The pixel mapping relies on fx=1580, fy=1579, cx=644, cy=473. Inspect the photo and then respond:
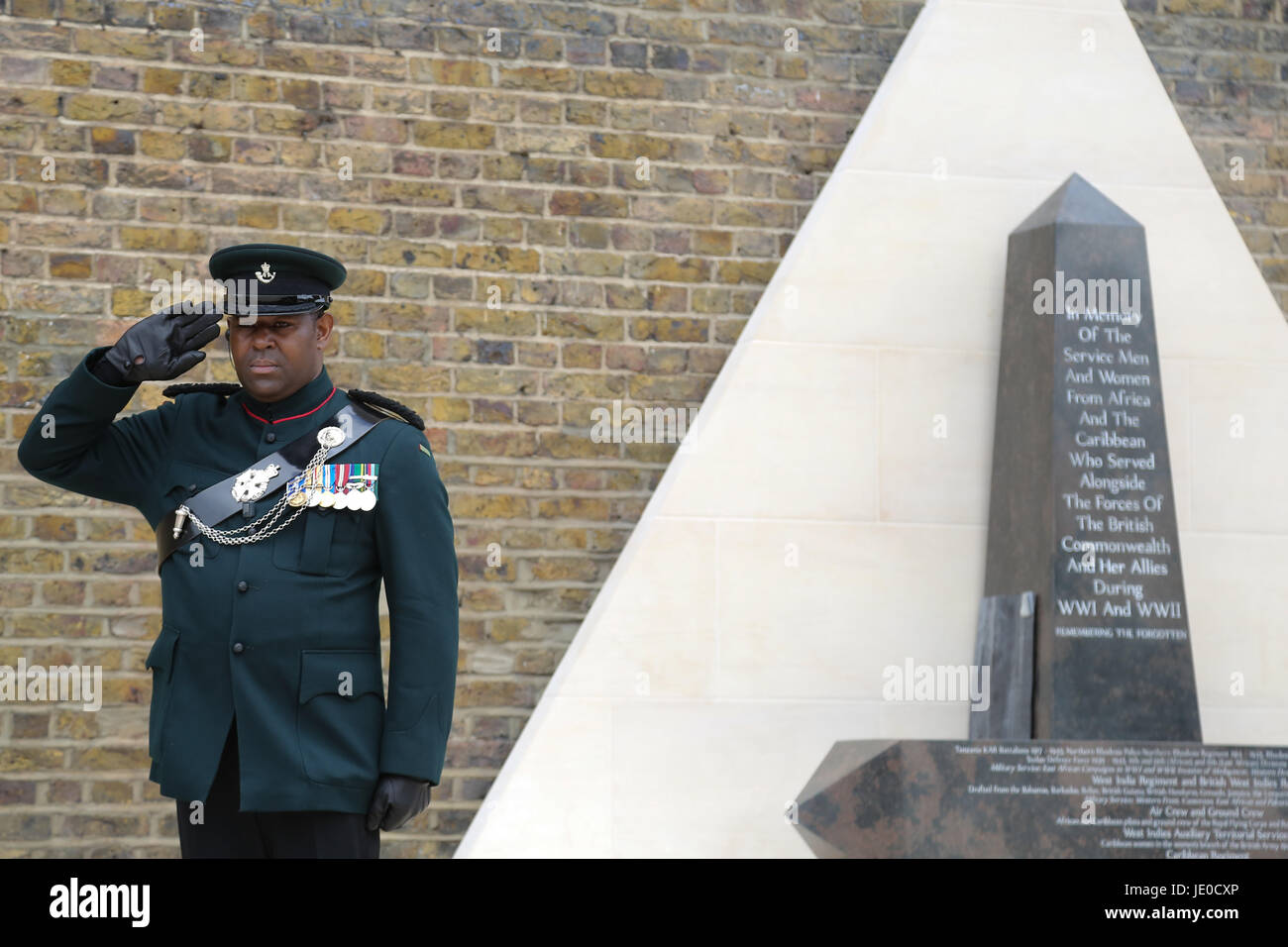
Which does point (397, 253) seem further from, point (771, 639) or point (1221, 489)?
point (1221, 489)

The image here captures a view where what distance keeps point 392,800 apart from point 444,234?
101 inches

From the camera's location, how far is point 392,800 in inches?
93.4

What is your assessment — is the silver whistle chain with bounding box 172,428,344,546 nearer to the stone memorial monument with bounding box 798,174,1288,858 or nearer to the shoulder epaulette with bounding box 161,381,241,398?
the shoulder epaulette with bounding box 161,381,241,398

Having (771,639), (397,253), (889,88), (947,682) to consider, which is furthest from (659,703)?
(889,88)

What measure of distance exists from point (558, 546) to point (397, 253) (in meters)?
0.97

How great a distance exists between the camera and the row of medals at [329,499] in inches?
98.3

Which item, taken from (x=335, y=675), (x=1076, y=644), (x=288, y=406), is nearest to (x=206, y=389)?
(x=288, y=406)

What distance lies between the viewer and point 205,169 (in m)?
4.52

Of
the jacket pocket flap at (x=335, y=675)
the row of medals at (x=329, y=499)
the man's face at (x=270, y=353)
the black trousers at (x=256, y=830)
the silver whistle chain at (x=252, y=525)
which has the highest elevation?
the man's face at (x=270, y=353)

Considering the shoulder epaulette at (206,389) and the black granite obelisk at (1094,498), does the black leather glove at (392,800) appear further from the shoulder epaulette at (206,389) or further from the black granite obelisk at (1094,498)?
the black granite obelisk at (1094,498)

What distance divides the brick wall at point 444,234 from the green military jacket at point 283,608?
1.91 m

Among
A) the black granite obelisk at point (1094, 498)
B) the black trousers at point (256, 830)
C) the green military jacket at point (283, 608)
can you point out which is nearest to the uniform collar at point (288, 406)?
the green military jacket at point (283, 608)

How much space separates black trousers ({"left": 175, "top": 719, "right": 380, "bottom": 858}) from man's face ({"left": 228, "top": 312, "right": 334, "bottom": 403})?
1.76 ft

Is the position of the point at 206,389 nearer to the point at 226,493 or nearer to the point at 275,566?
the point at 226,493
